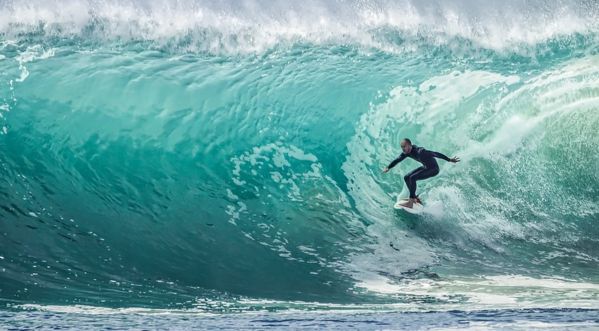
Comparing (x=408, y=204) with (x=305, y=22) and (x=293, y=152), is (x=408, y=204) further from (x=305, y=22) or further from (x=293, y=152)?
(x=305, y=22)

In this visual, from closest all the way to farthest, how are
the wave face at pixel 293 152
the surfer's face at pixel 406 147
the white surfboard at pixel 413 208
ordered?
the wave face at pixel 293 152, the surfer's face at pixel 406 147, the white surfboard at pixel 413 208

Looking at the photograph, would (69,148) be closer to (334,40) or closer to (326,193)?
(326,193)

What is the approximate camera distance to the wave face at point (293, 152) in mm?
7008

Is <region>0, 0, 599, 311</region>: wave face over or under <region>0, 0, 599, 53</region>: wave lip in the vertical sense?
under

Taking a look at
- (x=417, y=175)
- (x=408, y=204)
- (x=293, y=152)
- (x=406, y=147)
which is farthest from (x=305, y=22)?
(x=408, y=204)

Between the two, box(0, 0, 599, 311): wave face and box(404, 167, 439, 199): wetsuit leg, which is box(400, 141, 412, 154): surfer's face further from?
box(0, 0, 599, 311): wave face

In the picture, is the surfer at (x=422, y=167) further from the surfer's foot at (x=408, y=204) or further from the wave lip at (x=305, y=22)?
the wave lip at (x=305, y=22)

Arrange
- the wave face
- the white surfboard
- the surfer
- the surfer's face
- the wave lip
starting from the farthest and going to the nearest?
the wave lip → the white surfboard → the surfer → the surfer's face → the wave face

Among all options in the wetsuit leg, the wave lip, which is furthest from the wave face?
the wetsuit leg

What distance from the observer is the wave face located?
7.01m

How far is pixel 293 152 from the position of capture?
9117mm

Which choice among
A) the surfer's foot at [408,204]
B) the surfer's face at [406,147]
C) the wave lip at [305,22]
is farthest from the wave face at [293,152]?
the surfer's face at [406,147]

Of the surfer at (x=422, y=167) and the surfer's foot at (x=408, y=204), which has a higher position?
the surfer at (x=422, y=167)

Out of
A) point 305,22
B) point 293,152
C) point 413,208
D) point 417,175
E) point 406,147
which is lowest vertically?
point 413,208
